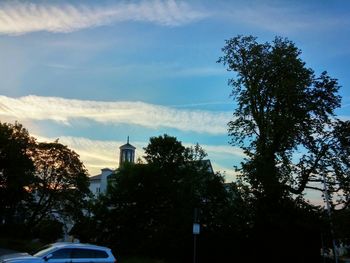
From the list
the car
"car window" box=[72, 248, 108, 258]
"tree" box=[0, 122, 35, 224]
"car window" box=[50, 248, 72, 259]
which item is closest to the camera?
the car

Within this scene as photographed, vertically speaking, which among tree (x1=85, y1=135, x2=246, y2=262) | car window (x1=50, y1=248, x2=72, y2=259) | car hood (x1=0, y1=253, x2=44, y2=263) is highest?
tree (x1=85, y1=135, x2=246, y2=262)

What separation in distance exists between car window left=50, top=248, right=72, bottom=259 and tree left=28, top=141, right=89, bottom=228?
36.7 meters

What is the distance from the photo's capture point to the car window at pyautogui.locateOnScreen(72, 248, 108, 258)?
20.2 m

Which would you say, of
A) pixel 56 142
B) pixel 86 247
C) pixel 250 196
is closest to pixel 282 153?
pixel 250 196

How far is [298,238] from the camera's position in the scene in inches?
1476

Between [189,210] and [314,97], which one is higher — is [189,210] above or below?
below

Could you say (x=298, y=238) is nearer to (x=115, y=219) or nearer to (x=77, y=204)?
(x=115, y=219)

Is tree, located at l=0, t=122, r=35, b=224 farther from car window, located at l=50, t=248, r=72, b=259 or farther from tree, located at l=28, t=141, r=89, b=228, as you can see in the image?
car window, located at l=50, t=248, r=72, b=259

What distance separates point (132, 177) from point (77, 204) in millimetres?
18551

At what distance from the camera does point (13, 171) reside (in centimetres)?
5025

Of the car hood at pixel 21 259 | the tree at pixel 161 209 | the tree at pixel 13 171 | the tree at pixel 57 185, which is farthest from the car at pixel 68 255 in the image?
the tree at pixel 57 185

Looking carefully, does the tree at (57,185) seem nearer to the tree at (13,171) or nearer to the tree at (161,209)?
the tree at (13,171)

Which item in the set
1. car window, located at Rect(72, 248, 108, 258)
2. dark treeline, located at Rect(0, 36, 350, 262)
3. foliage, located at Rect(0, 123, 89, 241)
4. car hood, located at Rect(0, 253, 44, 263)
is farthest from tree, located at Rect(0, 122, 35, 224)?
car hood, located at Rect(0, 253, 44, 263)

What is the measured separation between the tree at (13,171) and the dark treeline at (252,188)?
→ 447 inches
